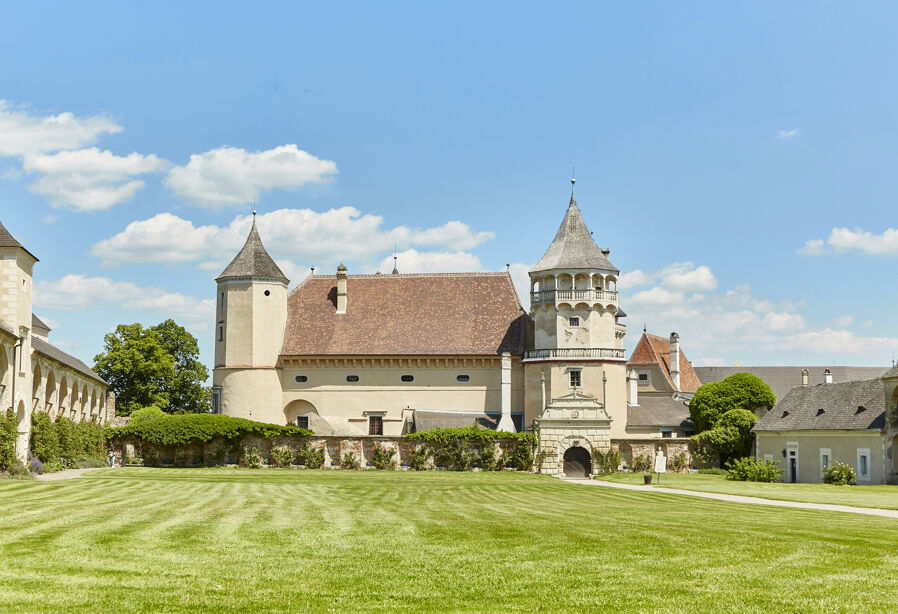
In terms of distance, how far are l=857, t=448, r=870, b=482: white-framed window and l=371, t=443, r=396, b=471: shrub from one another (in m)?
25.6

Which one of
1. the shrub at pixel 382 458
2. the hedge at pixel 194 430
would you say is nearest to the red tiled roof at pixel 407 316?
the hedge at pixel 194 430

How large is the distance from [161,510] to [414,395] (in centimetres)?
4606

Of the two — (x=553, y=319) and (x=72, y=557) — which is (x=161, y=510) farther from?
(x=553, y=319)

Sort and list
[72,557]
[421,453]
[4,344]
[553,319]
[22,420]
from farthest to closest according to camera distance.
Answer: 1. [553,319]
2. [421,453]
3. [22,420]
4. [4,344]
5. [72,557]

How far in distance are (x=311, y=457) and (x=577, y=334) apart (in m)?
18.9

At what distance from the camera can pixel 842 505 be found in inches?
1091

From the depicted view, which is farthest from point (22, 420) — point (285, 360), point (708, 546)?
point (708, 546)

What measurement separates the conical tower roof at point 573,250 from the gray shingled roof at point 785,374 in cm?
3864

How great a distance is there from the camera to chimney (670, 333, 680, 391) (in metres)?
83.9

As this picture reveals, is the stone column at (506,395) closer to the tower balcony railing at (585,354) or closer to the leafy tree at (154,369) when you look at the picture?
the tower balcony railing at (585,354)

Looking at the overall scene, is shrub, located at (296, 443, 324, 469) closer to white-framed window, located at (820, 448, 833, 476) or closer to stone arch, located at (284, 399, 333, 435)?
stone arch, located at (284, 399, 333, 435)

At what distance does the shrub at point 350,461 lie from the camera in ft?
182

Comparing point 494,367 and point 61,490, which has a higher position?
point 494,367

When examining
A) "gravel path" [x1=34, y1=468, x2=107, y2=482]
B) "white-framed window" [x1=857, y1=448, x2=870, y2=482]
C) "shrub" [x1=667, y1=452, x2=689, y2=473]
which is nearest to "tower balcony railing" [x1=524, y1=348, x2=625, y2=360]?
"shrub" [x1=667, y1=452, x2=689, y2=473]
